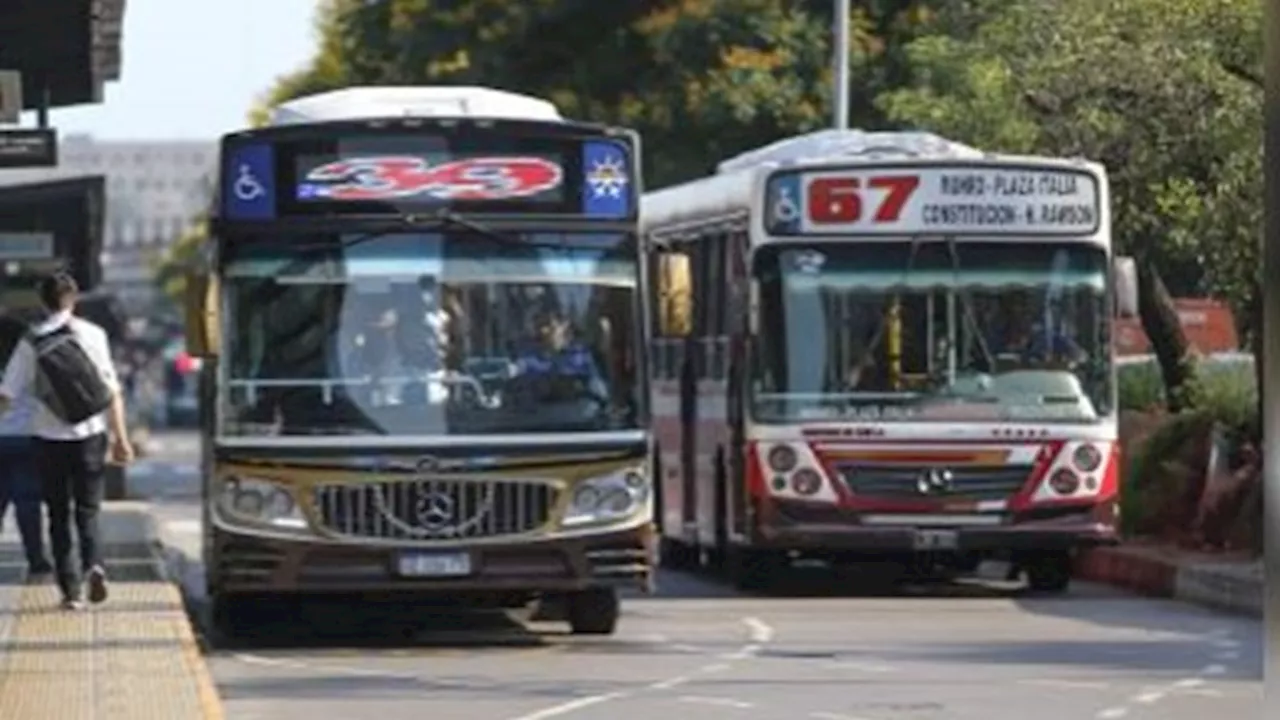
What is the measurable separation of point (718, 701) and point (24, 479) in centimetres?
755

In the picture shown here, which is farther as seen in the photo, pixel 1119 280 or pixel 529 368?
pixel 1119 280

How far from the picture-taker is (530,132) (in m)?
22.4

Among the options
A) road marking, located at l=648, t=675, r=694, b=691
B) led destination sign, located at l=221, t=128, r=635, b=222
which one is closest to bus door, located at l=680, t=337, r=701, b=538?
led destination sign, located at l=221, t=128, r=635, b=222

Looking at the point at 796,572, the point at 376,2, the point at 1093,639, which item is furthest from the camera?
the point at 376,2

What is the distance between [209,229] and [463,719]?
5569 millimetres

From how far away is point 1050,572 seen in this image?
28281 mm

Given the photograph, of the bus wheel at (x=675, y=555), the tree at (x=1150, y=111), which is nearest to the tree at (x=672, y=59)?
the tree at (x=1150, y=111)

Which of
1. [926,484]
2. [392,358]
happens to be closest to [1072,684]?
[392,358]

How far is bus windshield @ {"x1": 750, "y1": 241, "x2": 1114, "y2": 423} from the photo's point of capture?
88.2ft

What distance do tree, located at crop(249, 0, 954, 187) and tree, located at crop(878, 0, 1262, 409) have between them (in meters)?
8.97

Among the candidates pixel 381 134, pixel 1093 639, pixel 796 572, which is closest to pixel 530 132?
pixel 381 134

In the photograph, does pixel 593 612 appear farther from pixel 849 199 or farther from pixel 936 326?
pixel 849 199

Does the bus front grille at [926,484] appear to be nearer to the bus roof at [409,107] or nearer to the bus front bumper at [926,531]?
the bus front bumper at [926,531]

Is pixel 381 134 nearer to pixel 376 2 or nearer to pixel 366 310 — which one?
pixel 366 310
